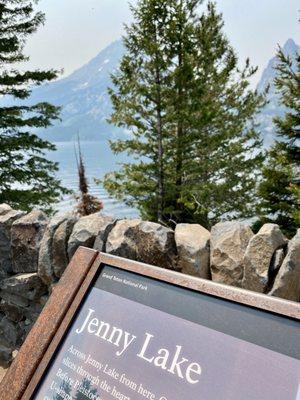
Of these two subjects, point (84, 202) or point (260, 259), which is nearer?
point (260, 259)

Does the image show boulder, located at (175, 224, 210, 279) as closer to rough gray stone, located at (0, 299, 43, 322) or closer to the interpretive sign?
the interpretive sign

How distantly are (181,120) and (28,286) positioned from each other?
12337mm

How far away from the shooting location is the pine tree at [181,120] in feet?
49.4

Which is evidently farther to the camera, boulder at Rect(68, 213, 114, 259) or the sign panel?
boulder at Rect(68, 213, 114, 259)

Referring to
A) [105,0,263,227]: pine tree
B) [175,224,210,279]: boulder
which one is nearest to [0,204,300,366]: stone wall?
[175,224,210,279]: boulder

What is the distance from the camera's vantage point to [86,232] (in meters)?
3.65

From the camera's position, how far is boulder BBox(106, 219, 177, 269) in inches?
129

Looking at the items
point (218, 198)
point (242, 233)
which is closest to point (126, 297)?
point (242, 233)

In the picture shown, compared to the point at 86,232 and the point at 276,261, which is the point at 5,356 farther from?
the point at 276,261

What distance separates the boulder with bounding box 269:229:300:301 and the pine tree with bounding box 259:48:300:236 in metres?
11.5

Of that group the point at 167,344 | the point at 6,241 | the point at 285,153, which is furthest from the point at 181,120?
the point at 167,344

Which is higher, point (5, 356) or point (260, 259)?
→ point (260, 259)

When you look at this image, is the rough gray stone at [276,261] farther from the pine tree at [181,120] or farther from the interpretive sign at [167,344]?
the pine tree at [181,120]

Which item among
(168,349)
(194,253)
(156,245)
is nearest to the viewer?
(168,349)
